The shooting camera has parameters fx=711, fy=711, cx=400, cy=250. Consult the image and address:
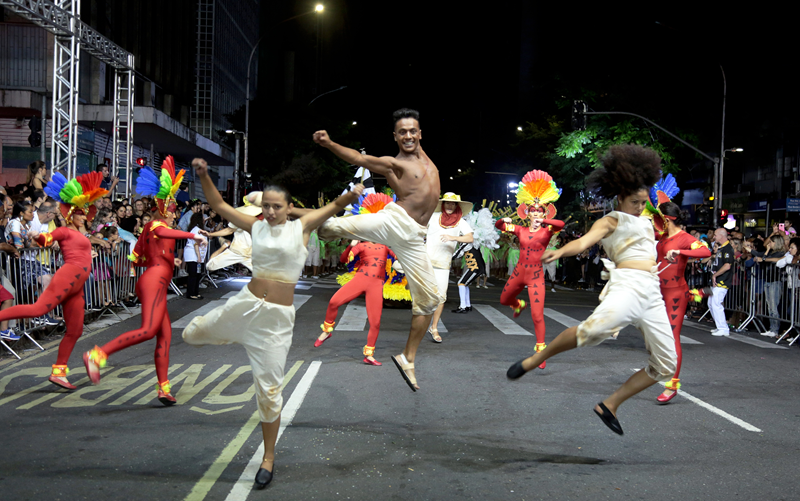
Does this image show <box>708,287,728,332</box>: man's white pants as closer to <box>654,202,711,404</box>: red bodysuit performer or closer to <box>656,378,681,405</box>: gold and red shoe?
<box>654,202,711,404</box>: red bodysuit performer

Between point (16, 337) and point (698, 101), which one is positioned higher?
point (698, 101)

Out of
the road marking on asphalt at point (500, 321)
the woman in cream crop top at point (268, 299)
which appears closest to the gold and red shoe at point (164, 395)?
the woman in cream crop top at point (268, 299)

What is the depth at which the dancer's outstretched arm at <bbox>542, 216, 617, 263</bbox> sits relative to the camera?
5.11 metres

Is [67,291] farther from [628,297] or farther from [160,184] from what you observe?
[628,297]

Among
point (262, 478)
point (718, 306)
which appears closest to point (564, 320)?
point (718, 306)

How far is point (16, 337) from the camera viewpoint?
912cm

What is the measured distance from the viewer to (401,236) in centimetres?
600

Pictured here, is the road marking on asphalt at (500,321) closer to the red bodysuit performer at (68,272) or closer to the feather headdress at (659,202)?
the feather headdress at (659,202)

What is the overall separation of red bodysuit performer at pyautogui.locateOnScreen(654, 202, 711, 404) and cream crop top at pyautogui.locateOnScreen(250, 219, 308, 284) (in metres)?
4.14

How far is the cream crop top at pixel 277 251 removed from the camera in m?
4.72

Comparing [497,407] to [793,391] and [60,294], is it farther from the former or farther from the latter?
[60,294]

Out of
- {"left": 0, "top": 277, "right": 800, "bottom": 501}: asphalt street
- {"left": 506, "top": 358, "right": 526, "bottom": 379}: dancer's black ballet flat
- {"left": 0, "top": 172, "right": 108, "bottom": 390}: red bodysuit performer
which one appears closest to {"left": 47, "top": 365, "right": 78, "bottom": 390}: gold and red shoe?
{"left": 0, "top": 172, "right": 108, "bottom": 390}: red bodysuit performer

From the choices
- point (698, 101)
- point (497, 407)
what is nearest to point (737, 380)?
point (497, 407)

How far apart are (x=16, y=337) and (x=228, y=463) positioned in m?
5.68
